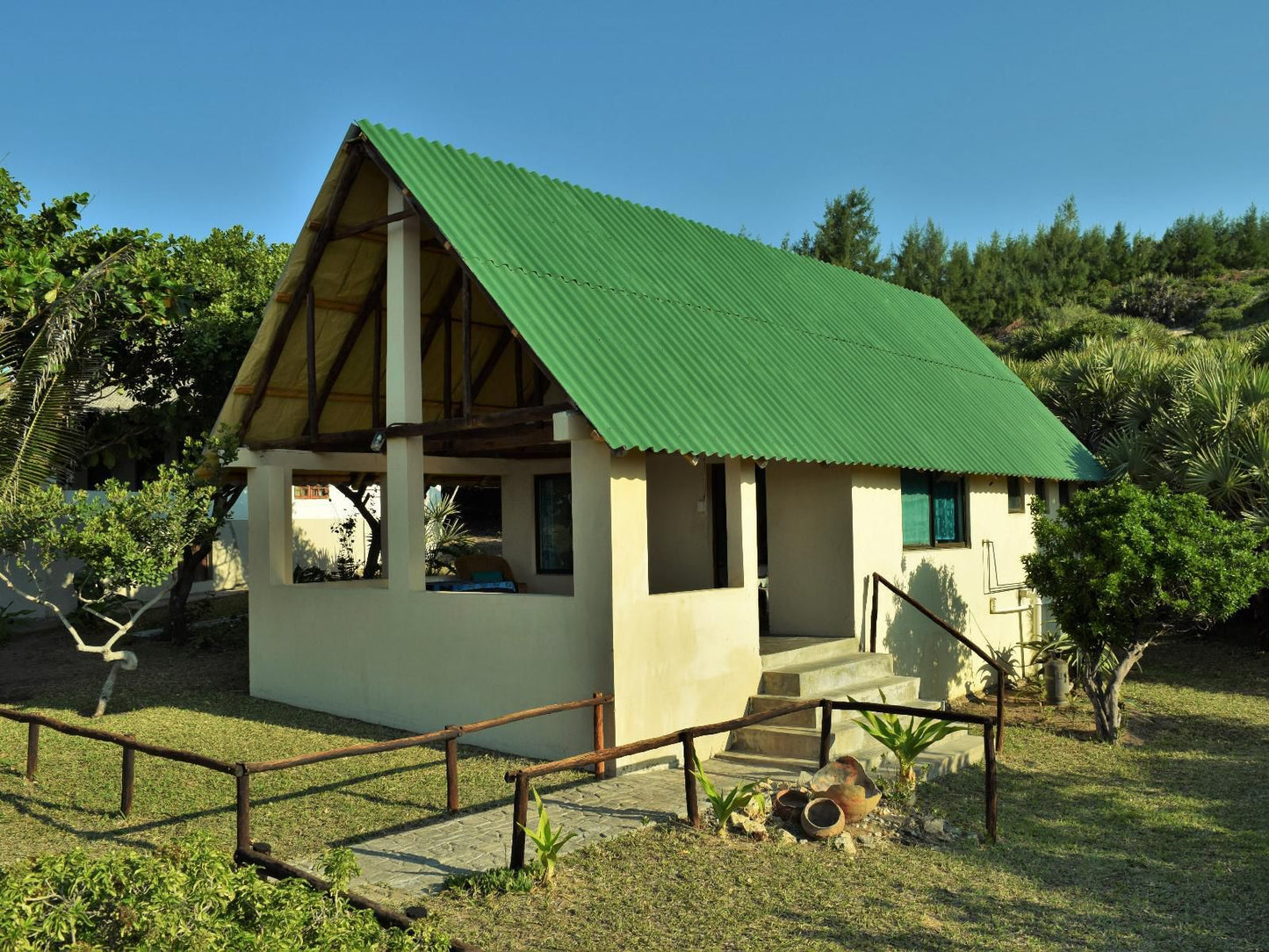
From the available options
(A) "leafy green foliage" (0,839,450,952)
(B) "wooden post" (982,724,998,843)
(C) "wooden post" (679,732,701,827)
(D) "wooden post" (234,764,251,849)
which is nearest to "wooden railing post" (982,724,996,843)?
(B) "wooden post" (982,724,998,843)

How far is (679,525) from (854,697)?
12.8 ft

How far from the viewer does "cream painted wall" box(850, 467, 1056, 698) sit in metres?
12.1

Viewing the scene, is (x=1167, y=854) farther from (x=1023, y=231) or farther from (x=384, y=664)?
(x=1023, y=231)

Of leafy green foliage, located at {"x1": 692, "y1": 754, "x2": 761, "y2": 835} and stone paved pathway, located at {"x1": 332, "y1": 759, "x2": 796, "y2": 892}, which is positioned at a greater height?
leafy green foliage, located at {"x1": 692, "y1": 754, "x2": 761, "y2": 835}

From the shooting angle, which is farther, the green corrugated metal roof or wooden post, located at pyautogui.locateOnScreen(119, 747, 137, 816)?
the green corrugated metal roof

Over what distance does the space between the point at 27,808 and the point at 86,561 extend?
11.4 feet

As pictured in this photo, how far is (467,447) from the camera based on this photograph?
12.9 meters

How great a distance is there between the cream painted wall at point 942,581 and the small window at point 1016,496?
0.49 feet

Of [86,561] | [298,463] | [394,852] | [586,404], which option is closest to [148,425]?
[298,463]

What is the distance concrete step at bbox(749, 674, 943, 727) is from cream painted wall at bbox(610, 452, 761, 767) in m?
0.21

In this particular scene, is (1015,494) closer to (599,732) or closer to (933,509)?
(933,509)

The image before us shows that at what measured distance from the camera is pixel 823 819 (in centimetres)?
756

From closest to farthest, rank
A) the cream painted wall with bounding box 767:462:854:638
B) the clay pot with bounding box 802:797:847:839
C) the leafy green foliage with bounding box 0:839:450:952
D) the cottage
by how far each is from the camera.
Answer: the leafy green foliage with bounding box 0:839:450:952 → the clay pot with bounding box 802:797:847:839 → the cottage → the cream painted wall with bounding box 767:462:854:638

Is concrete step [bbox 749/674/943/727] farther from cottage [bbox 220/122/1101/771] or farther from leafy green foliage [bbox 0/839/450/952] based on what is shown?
leafy green foliage [bbox 0/839/450/952]
